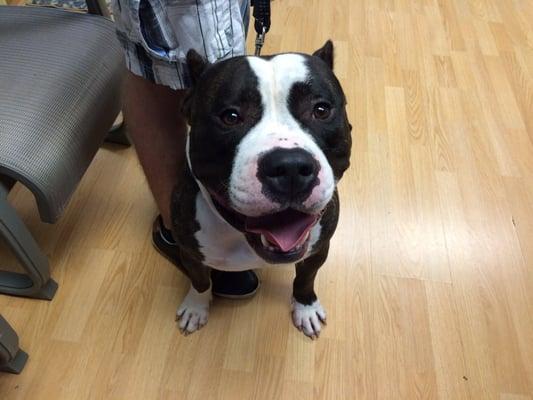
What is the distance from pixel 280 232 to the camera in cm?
101

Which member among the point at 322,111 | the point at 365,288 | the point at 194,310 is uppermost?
the point at 322,111

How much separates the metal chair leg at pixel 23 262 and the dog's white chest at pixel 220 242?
50 centimetres

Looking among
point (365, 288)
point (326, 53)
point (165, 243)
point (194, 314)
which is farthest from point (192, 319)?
point (326, 53)

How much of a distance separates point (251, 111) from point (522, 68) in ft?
5.98

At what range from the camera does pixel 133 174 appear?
1.86 meters

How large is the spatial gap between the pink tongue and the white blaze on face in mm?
74

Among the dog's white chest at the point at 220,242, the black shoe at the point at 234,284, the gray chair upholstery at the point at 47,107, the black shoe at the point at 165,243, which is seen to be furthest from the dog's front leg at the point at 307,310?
the gray chair upholstery at the point at 47,107

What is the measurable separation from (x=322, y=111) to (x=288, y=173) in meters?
0.19

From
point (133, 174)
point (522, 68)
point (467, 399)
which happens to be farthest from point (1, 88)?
point (522, 68)

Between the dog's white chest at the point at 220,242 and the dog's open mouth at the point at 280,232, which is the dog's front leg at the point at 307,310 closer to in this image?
the dog's white chest at the point at 220,242

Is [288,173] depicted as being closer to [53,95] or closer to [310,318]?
[310,318]

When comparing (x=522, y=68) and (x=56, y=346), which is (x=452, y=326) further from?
(x=522, y=68)

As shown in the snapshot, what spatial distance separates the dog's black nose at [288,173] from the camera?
862 mm

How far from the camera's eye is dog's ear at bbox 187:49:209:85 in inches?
42.2
